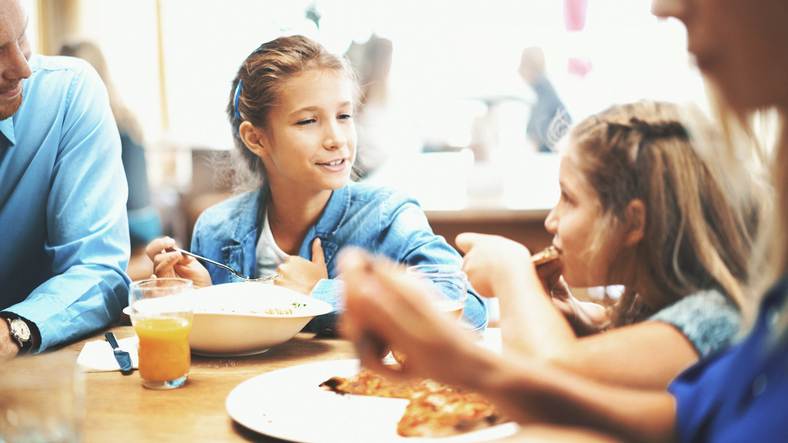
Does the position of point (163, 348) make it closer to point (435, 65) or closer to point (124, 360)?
point (124, 360)

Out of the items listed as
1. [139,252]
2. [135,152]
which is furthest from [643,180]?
[135,152]

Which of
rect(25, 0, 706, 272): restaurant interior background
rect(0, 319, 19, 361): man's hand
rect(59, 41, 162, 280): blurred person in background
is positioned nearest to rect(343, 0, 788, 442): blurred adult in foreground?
rect(0, 319, 19, 361): man's hand

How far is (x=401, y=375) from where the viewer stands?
0.75 m

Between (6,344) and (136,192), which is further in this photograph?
(136,192)

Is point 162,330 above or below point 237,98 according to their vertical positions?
below

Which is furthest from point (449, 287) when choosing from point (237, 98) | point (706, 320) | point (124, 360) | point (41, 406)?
point (237, 98)

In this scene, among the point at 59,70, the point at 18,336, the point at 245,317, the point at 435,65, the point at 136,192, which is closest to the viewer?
the point at 245,317

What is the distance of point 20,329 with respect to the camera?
4.56 ft

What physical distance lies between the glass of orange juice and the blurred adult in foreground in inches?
19.6

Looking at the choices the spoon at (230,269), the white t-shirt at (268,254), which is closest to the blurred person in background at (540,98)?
the white t-shirt at (268,254)

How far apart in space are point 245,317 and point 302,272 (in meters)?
0.52

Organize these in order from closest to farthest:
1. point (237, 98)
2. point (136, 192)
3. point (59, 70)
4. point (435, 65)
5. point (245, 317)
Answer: point (245, 317)
point (59, 70)
point (237, 98)
point (136, 192)
point (435, 65)

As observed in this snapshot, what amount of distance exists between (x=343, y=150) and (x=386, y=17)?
2.03 meters

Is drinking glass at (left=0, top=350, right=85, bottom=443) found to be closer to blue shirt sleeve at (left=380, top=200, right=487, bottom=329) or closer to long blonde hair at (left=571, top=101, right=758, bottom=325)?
long blonde hair at (left=571, top=101, right=758, bottom=325)
